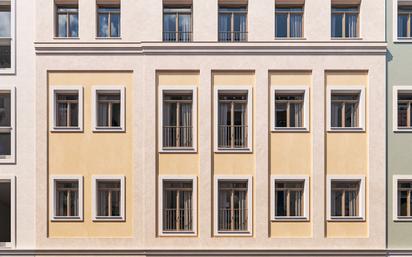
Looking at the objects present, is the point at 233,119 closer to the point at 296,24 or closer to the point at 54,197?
the point at 296,24

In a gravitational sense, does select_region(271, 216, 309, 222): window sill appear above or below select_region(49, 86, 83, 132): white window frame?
below

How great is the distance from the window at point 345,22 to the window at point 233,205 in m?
7.26

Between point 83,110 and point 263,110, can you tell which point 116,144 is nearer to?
point 83,110

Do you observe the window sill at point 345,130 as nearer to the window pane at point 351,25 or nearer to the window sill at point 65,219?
the window pane at point 351,25

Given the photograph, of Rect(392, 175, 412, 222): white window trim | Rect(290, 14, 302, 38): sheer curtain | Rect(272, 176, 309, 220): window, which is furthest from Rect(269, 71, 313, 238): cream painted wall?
Rect(392, 175, 412, 222): white window trim

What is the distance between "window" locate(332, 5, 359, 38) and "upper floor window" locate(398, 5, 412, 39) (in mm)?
1782

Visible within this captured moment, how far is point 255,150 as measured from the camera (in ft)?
53.0

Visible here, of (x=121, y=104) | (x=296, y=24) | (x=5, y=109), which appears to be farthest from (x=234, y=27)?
→ (x=5, y=109)

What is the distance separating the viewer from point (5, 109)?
55.8ft

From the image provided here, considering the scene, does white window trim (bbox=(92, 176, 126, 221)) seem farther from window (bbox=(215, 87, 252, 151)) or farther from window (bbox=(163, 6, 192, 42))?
window (bbox=(163, 6, 192, 42))

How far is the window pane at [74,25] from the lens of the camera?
1689 centimetres

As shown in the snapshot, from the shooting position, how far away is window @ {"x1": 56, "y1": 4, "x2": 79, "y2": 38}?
55.3 feet

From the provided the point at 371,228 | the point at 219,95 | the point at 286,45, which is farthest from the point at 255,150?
the point at 371,228

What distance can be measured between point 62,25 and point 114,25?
2.16 m
